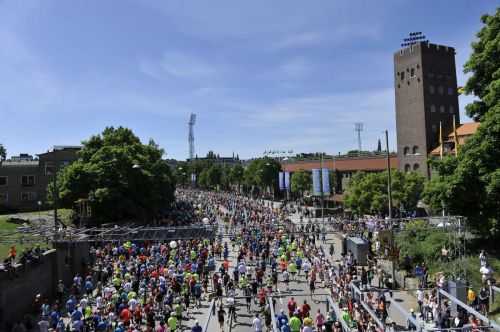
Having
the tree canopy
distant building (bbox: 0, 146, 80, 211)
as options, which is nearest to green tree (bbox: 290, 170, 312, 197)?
distant building (bbox: 0, 146, 80, 211)

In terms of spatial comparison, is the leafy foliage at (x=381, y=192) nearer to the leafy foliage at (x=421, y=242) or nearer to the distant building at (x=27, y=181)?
the leafy foliage at (x=421, y=242)

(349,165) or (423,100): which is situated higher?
Result: (423,100)

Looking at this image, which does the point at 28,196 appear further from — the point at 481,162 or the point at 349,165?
the point at 481,162

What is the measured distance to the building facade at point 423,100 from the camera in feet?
214

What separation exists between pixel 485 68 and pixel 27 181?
68066 millimetres

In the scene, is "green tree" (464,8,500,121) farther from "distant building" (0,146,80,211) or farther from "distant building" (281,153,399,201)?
"distant building" (0,146,80,211)

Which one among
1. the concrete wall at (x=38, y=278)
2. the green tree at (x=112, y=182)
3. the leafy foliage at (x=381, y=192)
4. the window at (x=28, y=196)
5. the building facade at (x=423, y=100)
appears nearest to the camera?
the concrete wall at (x=38, y=278)

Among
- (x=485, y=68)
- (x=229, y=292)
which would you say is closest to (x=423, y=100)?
(x=485, y=68)

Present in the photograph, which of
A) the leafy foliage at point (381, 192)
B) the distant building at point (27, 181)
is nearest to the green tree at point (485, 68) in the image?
the leafy foliage at point (381, 192)

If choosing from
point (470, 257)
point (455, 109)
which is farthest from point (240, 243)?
point (455, 109)

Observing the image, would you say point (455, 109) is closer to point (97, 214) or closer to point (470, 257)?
point (470, 257)

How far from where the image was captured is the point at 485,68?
1109 inches

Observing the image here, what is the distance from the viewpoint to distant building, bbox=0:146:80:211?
70.0 metres

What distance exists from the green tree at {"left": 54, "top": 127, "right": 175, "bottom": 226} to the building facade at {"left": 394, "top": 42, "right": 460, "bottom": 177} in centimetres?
3816
